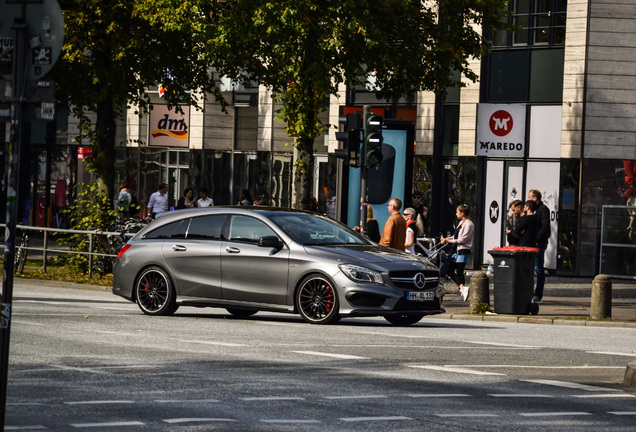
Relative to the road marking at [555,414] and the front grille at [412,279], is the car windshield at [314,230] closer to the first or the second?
the front grille at [412,279]

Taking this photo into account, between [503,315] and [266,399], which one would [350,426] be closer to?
[266,399]

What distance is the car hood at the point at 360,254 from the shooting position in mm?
15627

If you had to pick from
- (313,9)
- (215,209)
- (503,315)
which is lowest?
(503,315)

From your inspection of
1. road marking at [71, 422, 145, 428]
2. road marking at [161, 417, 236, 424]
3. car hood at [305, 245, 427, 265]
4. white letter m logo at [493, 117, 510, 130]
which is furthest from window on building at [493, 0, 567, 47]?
road marking at [71, 422, 145, 428]

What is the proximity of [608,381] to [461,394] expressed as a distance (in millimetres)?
2052

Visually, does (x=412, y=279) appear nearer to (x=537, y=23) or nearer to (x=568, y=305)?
(x=568, y=305)

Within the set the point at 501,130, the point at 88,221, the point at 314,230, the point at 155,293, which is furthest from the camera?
the point at 501,130

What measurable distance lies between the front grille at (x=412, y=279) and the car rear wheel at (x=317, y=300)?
77 centimetres

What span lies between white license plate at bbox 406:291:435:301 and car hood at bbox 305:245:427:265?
0.41 metres

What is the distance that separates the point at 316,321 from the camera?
15.8 meters

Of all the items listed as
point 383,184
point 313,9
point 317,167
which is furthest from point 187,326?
point 317,167

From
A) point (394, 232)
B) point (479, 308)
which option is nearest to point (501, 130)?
point (394, 232)

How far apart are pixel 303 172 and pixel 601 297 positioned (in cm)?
801

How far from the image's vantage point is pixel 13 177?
23.0ft
